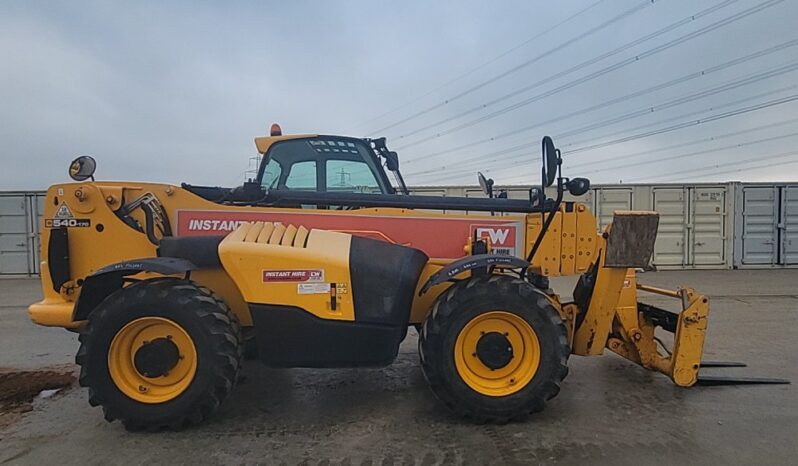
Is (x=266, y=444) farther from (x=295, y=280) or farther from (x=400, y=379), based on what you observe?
(x=400, y=379)

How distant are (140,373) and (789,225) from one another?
54.6 ft

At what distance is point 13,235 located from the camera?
1426 cm

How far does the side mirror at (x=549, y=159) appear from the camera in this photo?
3916 mm

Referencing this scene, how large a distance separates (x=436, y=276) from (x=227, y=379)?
1.65 meters

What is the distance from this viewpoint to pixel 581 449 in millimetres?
3393

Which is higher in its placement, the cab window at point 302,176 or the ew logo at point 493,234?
the cab window at point 302,176

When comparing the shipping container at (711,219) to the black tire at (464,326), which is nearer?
the black tire at (464,326)

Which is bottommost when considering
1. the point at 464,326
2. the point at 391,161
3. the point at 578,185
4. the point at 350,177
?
the point at 464,326

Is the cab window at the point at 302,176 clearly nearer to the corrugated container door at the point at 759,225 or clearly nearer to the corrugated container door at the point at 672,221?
the corrugated container door at the point at 672,221

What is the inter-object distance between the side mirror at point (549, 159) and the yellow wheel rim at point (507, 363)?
108 centimetres

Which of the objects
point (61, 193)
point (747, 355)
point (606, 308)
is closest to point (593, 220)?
point (606, 308)

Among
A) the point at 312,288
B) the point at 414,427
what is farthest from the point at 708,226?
the point at 312,288

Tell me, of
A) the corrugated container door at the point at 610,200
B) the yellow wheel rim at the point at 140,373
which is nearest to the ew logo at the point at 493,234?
the yellow wheel rim at the point at 140,373

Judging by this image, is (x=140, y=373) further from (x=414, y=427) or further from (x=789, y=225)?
(x=789, y=225)
